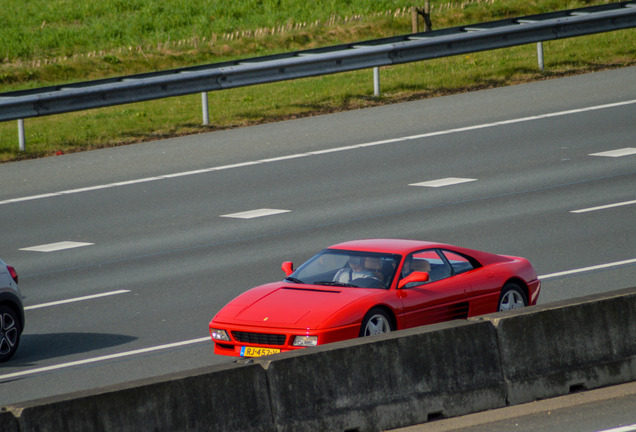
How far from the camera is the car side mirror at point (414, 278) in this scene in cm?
1062

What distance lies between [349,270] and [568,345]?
8.63 ft

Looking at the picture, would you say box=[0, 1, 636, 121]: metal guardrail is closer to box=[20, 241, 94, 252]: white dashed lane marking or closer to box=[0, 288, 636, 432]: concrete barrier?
box=[20, 241, 94, 252]: white dashed lane marking

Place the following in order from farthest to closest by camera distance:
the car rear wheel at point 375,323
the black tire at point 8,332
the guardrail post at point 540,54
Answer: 1. the guardrail post at point 540,54
2. the black tire at point 8,332
3. the car rear wheel at point 375,323

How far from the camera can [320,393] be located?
8164mm

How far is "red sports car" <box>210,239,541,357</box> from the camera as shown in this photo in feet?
33.0

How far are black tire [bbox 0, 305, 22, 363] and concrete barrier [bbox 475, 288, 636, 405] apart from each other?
5.21 m

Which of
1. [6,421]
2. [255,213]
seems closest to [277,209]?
[255,213]

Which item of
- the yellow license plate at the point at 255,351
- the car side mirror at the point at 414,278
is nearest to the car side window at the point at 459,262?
the car side mirror at the point at 414,278

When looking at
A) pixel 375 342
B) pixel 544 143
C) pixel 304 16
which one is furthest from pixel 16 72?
pixel 375 342

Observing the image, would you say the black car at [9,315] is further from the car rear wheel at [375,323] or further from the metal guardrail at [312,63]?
the metal guardrail at [312,63]

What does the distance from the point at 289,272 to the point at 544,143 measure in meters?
9.58

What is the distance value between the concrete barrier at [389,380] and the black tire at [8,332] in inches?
171

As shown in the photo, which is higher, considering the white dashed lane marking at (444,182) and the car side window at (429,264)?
the car side window at (429,264)

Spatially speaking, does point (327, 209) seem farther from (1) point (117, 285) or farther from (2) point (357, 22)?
(2) point (357, 22)
